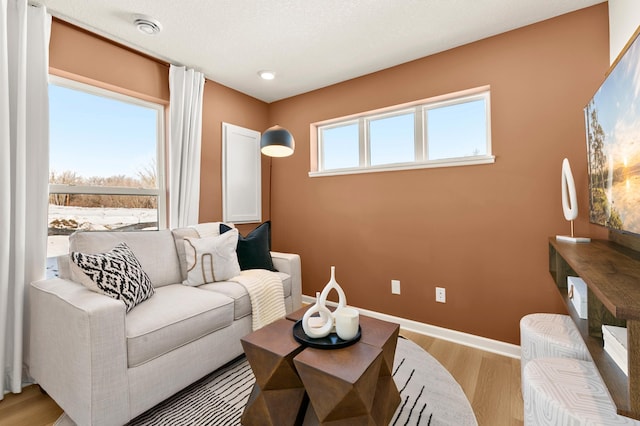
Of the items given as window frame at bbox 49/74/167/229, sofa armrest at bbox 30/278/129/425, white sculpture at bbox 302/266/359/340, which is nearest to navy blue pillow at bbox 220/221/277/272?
window frame at bbox 49/74/167/229

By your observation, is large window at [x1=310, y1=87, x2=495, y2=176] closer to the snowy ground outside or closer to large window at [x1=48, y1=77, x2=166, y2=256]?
large window at [x1=48, y1=77, x2=166, y2=256]

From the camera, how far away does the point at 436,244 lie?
2477mm

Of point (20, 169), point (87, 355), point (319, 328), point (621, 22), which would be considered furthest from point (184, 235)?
point (621, 22)

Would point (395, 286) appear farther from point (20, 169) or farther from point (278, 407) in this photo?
point (20, 169)

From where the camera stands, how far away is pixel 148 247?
2160 mm

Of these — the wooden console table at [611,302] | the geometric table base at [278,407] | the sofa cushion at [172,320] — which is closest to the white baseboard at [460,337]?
the wooden console table at [611,302]

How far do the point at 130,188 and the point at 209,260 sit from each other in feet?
3.46

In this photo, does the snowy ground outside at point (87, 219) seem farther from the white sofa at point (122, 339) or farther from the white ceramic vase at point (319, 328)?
the white ceramic vase at point (319, 328)

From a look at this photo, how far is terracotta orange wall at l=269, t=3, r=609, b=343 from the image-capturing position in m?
1.97

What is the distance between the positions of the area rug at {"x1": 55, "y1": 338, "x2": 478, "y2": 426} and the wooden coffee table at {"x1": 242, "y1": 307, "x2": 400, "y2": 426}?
0.19 metres

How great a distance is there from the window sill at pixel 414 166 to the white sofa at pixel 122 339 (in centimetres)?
156

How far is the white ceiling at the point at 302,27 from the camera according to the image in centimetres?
189

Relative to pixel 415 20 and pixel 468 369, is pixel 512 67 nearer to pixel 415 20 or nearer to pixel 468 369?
pixel 415 20

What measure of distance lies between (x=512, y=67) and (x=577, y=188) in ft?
3.25
